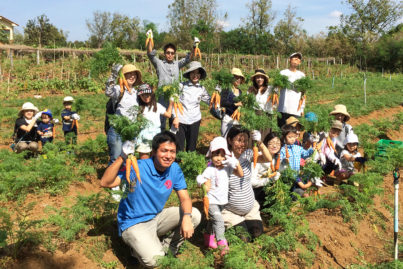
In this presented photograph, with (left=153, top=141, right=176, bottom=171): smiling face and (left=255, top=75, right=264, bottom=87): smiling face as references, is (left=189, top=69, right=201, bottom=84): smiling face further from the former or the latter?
(left=153, top=141, right=176, bottom=171): smiling face

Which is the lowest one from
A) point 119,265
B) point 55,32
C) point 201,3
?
point 119,265

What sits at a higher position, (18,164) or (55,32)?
(55,32)

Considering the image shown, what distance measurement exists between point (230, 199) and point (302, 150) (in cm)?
187

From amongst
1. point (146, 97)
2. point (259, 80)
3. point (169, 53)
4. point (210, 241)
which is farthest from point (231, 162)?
point (169, 53)

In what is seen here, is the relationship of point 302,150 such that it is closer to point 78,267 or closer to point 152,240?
point 152,240

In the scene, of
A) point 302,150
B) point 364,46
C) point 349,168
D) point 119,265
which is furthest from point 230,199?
point 364,46

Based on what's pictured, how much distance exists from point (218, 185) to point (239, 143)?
0.58m

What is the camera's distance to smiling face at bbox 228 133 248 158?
13.4ft

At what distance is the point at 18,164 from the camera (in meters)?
5.57

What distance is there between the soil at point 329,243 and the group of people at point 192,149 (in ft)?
1.73

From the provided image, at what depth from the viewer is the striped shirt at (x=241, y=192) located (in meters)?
4.16

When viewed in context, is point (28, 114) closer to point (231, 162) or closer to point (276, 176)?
point (231, 162)

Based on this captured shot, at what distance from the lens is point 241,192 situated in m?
4.20

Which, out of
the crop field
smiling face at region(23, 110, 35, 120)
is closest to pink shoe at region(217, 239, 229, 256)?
the crop field
